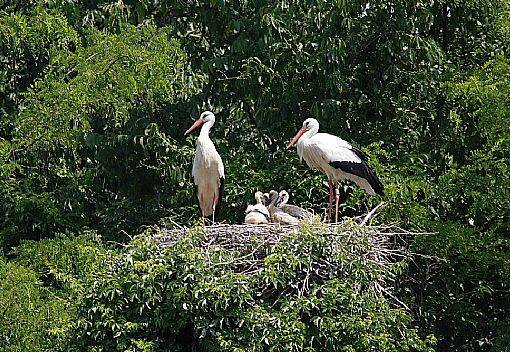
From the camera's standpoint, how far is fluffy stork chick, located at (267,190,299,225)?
9.83m

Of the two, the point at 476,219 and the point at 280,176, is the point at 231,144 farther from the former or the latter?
the point at 476,219

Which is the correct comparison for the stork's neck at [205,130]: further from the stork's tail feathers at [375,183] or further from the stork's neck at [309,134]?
the stork's tail feathers at [375,183]

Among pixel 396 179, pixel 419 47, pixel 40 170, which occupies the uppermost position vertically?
pixel 419 47

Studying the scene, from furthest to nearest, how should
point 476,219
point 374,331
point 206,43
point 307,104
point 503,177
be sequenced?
1. point 206,43
2. point 307,104
3. point 476,219
4. point 503,177
5. point 374,331

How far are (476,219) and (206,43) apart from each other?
4055 mm

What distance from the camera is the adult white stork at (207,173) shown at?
10.9 meters

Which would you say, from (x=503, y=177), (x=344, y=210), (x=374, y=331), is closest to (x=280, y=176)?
(x=344, y=210)

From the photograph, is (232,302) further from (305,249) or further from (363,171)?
(363,171)

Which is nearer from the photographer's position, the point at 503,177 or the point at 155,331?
the point at 155,331

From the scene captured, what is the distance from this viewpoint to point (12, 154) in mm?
13586

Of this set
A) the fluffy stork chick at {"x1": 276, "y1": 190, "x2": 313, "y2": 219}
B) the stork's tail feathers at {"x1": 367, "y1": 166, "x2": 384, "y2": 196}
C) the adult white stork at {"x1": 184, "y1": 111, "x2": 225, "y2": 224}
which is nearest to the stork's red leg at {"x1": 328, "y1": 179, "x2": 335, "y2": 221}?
the fluffy stork chick at {"x1": 276, "y1": 190, "x2": 313, "y2": 219}

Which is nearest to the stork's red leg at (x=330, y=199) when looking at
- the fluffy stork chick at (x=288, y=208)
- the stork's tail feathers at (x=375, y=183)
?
the fluffy stork chick at (x=288, y=208)

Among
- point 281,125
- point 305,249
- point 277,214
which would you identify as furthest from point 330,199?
point 305,249

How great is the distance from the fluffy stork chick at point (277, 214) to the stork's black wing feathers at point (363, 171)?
659 mm
